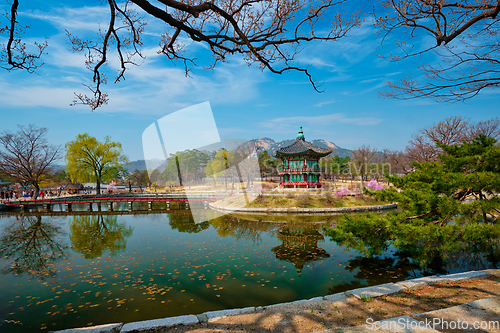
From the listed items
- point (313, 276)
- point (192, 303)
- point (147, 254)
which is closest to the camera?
point (192, 303)

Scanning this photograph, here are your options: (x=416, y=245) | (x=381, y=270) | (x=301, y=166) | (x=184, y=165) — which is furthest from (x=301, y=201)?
(x=184, y=165)

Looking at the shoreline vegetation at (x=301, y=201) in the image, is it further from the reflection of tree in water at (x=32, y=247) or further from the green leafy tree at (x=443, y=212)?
the green leafy tree at (x=443, y=212)

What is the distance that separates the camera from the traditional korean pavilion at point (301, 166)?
95.6 feet

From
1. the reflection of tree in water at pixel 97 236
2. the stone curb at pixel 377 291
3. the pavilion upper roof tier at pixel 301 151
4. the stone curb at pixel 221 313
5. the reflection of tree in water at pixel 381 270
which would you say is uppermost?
the pavilion upper roof tier at pixel 301 151

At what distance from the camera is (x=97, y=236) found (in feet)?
41.5

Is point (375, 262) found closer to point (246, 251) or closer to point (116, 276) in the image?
point (246, 251)

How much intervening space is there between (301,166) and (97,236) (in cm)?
2254

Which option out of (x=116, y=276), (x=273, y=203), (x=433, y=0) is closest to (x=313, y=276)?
(x=116, y=276)

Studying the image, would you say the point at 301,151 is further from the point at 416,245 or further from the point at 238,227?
the point at 416,245

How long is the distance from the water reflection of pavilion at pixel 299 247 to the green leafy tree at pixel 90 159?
32.5 meters

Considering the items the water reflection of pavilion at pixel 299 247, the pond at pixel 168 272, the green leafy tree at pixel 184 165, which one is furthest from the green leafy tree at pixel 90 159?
the water reflection of pavilion at pixel 299 247

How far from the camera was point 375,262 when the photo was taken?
8.04 meters

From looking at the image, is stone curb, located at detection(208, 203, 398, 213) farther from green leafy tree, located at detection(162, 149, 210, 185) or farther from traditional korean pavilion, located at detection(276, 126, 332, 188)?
green leafy tree, located at detection(162, 149, 210, 185)

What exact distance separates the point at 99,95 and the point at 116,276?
17.8 ft
